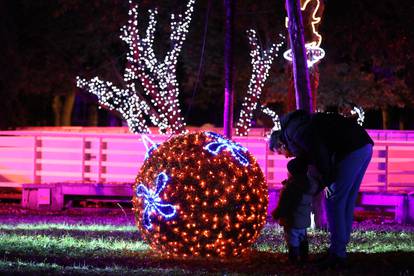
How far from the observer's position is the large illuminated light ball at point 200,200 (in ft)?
29.8

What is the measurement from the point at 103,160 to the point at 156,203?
36.4ft

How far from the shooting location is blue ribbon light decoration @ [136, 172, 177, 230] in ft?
30.0

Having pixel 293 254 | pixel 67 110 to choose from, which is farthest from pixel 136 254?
pixel 67 110

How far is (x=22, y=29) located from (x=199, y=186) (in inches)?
966

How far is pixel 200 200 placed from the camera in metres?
9.08

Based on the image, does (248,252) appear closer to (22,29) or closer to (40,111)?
(22,29)

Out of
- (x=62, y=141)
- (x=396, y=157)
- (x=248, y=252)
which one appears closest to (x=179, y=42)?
(x=62, y=141)

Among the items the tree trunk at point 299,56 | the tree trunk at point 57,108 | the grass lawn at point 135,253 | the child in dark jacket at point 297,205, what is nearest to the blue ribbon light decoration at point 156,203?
the grass lawn at point 135,253

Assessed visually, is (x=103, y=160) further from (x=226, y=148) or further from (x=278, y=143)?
(x=278, y=143)

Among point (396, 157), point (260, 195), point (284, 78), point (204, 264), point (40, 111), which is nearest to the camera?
point (204, 264)

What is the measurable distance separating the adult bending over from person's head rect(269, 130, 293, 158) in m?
0.19

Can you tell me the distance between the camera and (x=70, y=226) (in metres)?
13.6

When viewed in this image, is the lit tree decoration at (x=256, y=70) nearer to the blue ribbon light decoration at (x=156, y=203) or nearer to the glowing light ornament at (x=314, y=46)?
the glowing light ornament at (x=314, y=46)

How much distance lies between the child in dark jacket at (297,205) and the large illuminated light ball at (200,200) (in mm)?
508
